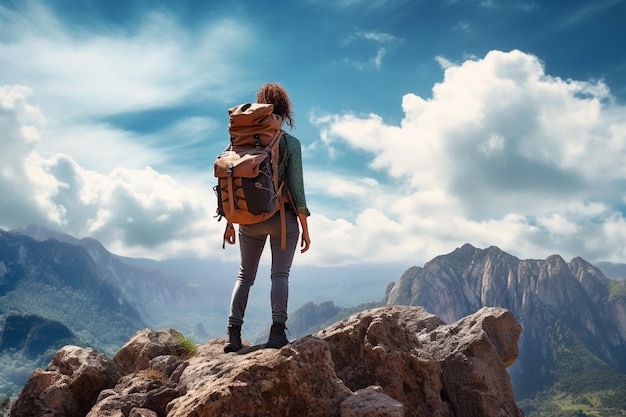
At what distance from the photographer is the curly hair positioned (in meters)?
9.16

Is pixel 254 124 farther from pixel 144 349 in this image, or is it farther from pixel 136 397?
pixel 144 349

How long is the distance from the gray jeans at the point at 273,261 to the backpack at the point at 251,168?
0.18 metres

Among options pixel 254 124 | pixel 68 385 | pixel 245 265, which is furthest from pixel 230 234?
pixel 68 385

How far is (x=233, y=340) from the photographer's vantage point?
916 cm

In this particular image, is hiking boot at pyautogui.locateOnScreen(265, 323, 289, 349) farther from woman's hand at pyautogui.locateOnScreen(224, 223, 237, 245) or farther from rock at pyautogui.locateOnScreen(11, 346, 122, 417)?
rock at pyautogui.locateOnScreen(11, 346, 122, 417)

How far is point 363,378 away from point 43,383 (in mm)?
5615

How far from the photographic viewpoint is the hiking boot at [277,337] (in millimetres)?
8117

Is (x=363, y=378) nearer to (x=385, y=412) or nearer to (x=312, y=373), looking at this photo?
(x=312, y=373)

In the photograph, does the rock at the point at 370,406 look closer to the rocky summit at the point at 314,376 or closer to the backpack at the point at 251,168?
the rocky summit at the point at 314,376

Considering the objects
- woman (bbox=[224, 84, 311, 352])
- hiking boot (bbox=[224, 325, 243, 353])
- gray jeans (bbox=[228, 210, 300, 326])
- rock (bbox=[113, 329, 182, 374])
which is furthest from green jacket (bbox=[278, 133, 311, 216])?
rock (bbox=[113, 329, 182, 374])

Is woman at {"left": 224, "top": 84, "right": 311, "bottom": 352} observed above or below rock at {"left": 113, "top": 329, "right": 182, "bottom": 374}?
above

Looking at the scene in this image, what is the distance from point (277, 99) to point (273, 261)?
9.47 feet

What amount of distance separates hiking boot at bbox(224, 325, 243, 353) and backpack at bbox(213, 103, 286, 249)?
187cm

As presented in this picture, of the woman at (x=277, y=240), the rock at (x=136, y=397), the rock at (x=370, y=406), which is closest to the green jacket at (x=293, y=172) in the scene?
the woman at (x=277, y=240)
